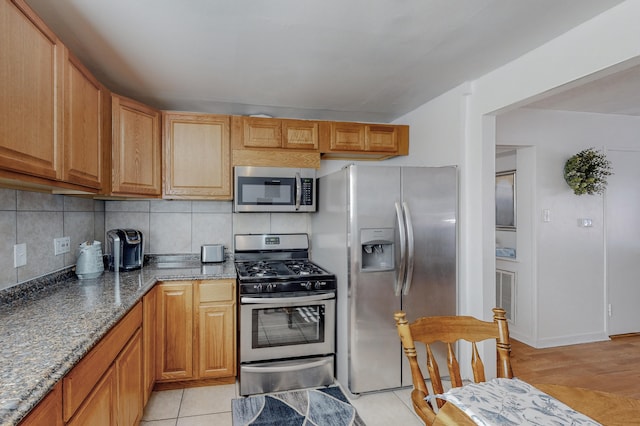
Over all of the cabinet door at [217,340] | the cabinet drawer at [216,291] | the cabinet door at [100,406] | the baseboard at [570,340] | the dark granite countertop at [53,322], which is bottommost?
the baseboard at [570,340]

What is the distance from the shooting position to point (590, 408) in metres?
1.08

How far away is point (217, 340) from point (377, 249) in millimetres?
1390

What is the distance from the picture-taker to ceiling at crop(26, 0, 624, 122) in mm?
1748

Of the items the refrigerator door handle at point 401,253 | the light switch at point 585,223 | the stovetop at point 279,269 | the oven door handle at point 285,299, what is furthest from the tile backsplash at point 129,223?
the light switch at point 585,223

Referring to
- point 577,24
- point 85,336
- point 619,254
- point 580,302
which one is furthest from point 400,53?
point 619,254

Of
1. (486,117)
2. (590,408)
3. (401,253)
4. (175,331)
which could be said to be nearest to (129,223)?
→ (175,331)

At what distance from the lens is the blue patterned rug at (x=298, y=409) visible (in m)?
2.34

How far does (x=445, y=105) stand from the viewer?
9.85 feet

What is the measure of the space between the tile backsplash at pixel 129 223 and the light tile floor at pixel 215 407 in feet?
3.79

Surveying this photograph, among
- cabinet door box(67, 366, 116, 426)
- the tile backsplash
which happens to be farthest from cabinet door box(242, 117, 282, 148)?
cabinet door box(67, 366, 116, 426)

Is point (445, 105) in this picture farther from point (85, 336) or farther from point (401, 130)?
point (85, 336)

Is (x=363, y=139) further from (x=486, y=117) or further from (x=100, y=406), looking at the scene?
(x=100, y=406)

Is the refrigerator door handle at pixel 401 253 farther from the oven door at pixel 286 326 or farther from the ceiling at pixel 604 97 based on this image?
the ceiling at pixel 604 97

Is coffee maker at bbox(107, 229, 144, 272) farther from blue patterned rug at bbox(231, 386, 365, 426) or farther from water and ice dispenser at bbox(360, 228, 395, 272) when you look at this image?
water and ice dispenser at bbox(360, 228, 395, 272)
